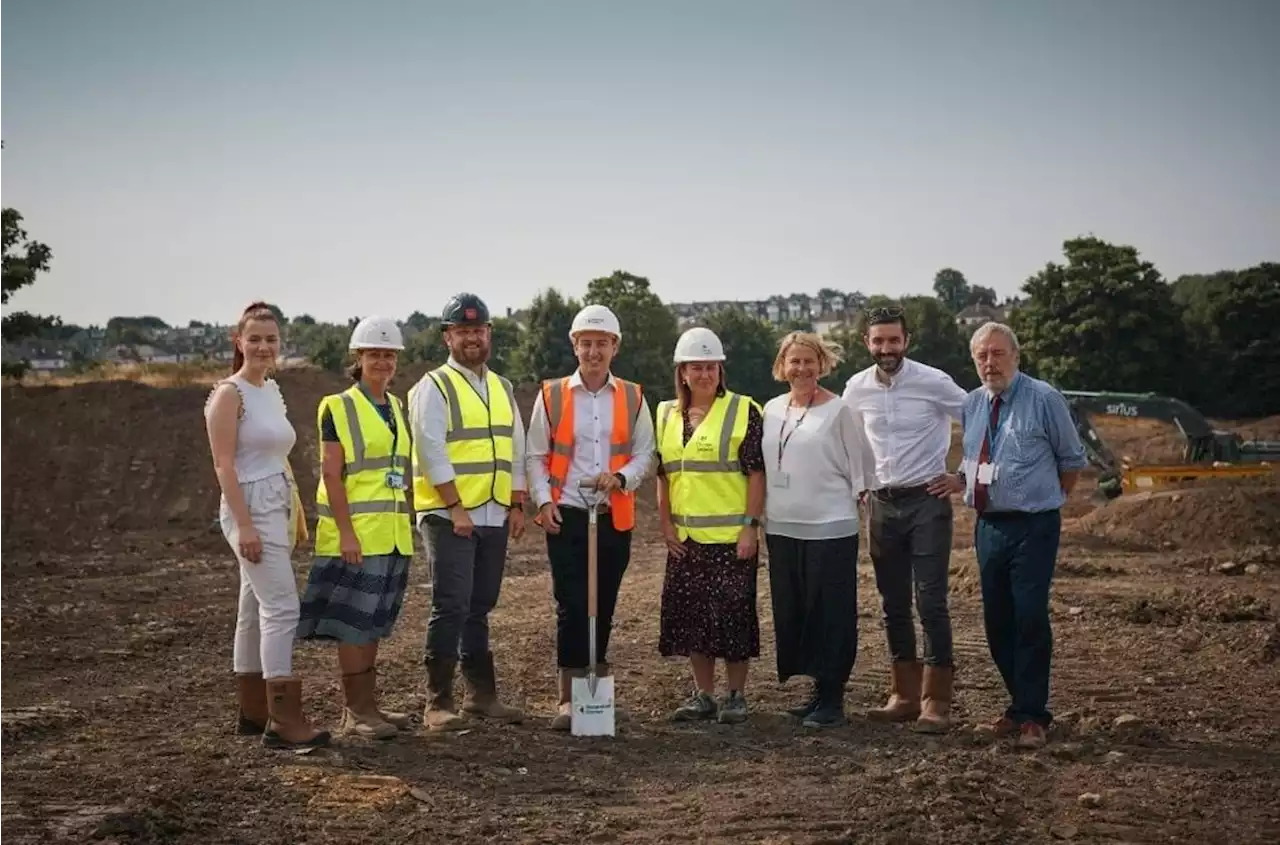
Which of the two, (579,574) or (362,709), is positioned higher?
(579,574)

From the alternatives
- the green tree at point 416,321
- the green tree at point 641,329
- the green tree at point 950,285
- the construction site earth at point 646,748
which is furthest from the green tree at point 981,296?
the construction site earth at point 646,748

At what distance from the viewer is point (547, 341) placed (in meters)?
47.2

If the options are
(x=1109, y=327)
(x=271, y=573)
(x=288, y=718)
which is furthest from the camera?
(x=1109, y=327)

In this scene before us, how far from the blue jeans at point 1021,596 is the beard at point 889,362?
37.9 inches

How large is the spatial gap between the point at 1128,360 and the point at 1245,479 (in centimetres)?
2795

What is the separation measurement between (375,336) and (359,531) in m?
1.05

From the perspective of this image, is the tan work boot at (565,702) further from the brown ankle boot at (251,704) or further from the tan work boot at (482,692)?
the brown ankle boot at (251,704)

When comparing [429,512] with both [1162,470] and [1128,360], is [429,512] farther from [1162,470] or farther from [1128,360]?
[1128,360]

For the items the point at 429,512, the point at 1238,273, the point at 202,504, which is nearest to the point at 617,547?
the point at 429,512

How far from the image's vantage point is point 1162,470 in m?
24.0

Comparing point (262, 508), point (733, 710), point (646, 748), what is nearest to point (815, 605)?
point (733, 710)

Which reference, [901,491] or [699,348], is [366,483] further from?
[901,491]

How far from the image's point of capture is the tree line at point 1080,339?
1868 inches

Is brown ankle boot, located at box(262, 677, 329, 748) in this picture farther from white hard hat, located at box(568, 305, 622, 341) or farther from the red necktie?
the red necktie
